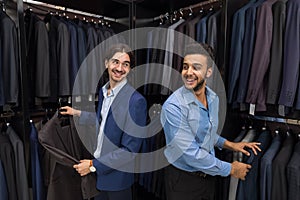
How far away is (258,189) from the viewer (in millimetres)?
1276

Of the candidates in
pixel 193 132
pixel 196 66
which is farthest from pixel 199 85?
pixel 193 132

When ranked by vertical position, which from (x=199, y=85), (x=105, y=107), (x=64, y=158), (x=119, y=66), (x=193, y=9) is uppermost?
(x=193, y=9)

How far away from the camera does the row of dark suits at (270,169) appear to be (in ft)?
3.79

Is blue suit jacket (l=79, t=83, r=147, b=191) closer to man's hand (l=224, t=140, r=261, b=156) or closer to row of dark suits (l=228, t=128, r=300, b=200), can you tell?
man's hand (l=224, t=140, r=261, b=156)

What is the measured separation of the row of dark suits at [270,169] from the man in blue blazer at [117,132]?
2.18ft

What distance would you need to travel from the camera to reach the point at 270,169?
121 centimetres

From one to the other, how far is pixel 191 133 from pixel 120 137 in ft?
1.28

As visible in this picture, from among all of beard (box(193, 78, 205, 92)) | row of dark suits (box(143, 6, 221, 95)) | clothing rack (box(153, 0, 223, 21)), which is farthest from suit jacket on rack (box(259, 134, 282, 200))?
clothing rack (box(153, 0, 223, 21))

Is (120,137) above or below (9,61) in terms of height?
below

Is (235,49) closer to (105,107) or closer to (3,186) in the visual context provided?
(105,107)

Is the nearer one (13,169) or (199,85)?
(199,85)

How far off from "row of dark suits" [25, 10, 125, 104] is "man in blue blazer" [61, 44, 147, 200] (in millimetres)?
464

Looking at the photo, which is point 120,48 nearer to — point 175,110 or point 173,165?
point 175,110

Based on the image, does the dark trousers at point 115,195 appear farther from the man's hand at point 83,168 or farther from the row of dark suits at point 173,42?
the row of dark suits at point 173,42
